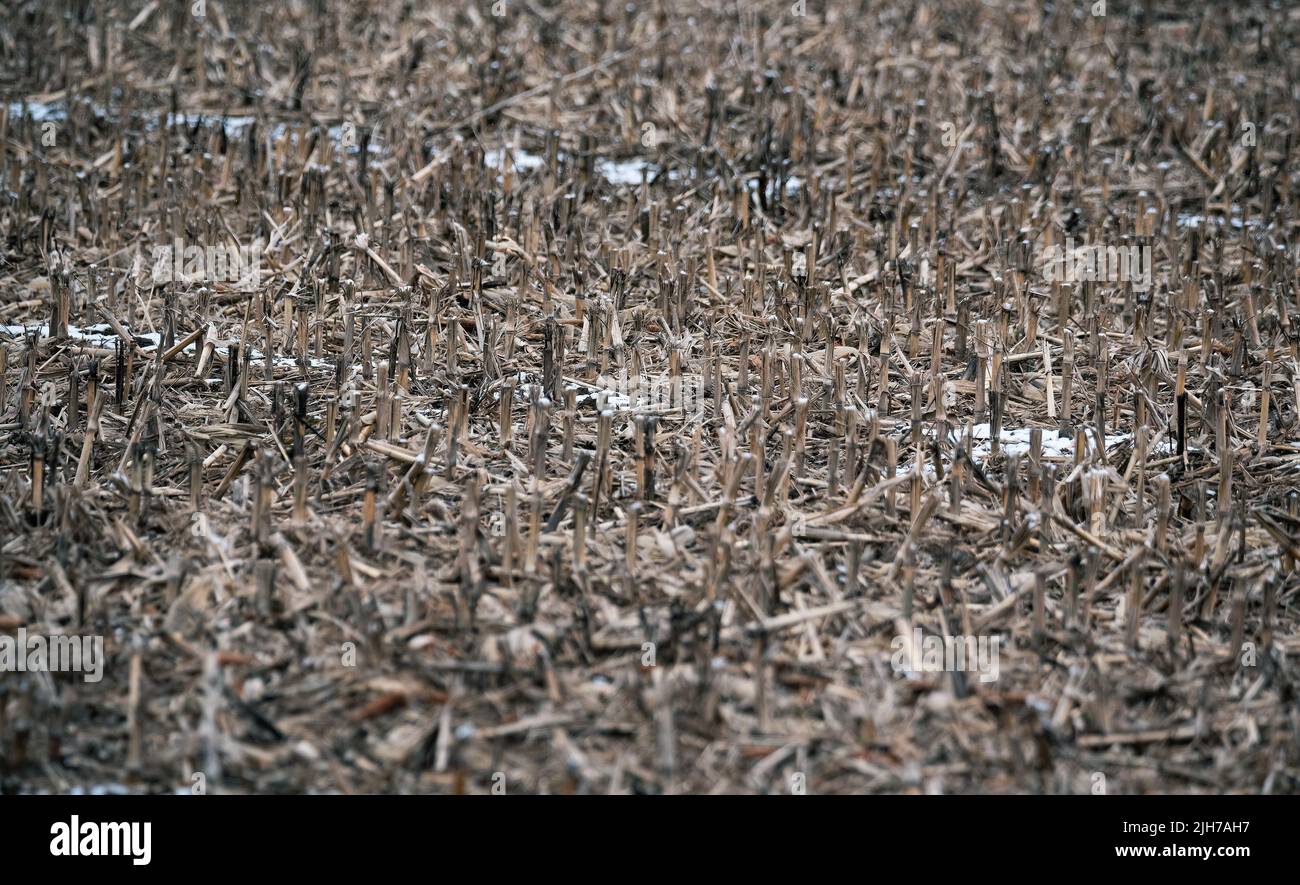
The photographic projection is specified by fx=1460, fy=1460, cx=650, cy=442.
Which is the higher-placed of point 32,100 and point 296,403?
point 32,100

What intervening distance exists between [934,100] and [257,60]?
3.57m

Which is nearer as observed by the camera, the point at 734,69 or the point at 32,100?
the point at 32,100

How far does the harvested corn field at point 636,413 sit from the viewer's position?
10.8 ft

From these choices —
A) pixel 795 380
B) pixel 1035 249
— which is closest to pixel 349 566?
pixel 795 380

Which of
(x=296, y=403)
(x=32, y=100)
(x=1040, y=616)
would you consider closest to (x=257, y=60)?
(x=32, y=100)

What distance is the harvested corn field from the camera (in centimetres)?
330

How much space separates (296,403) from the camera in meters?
4.32

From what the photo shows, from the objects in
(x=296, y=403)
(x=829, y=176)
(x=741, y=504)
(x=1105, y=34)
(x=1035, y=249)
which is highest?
(x=1105, y=34)

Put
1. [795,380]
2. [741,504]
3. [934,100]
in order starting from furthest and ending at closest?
[934,100] → [795,380] → [741,504]

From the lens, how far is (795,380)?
470cm

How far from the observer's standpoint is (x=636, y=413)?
466cm
